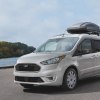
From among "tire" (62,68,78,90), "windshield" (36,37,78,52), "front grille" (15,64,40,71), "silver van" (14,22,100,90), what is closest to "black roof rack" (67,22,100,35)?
"silver van" (14,22,100,90)

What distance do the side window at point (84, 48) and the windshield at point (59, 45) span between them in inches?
9.9

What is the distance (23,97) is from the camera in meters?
9.86

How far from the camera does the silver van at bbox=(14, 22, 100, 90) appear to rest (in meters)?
10.5

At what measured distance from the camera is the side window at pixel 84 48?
1160 cm

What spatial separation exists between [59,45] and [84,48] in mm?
891

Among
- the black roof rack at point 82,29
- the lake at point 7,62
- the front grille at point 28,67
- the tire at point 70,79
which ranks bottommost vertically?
the lake at point 7,62

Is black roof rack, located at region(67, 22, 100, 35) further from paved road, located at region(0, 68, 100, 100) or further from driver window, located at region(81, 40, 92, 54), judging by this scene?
paved road, located at region(0, 68, 100, 100)

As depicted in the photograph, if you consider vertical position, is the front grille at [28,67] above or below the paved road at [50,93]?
above

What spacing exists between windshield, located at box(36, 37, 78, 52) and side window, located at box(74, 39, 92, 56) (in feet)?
0.82

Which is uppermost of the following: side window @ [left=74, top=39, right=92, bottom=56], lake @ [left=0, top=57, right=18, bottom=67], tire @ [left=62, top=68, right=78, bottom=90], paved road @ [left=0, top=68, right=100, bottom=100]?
side window @ [left=74, top=39, right=92, bottom=56]

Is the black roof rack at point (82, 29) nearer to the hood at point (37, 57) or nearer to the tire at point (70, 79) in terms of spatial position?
the tire at point (70, 79)

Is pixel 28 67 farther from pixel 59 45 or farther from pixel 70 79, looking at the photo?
pixel 59 45

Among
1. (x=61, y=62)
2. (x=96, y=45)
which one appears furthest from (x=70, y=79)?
(x=96, y=45)

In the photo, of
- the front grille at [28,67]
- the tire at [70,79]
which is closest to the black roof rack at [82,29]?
the tire at [70,79]
